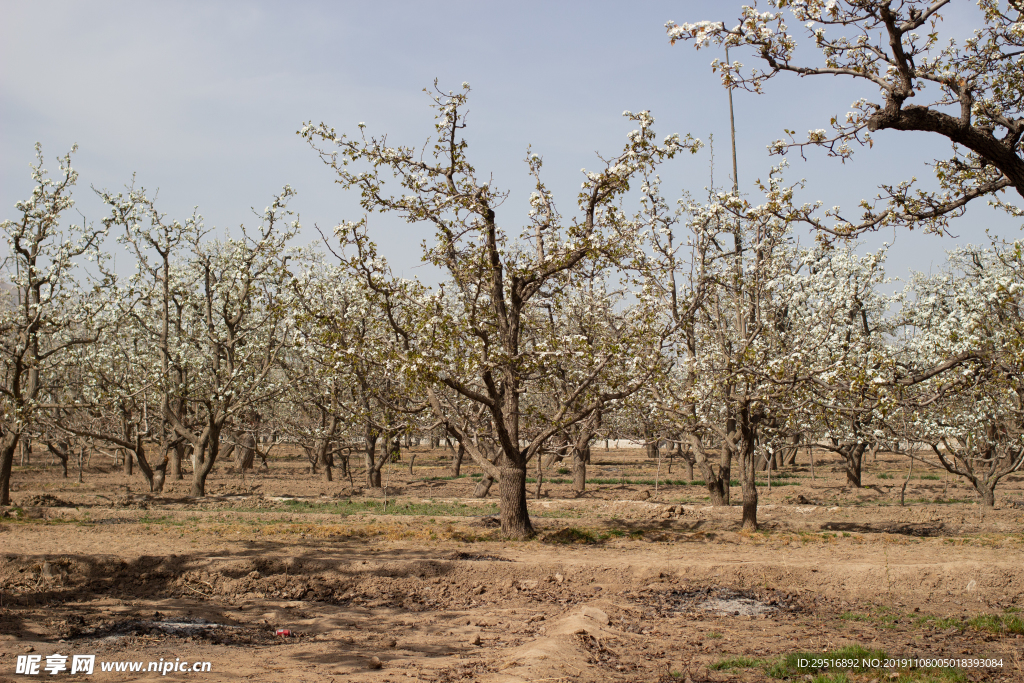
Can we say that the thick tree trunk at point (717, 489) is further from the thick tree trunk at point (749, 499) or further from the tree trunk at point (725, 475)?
the thick tree trunk at point (749, 499)

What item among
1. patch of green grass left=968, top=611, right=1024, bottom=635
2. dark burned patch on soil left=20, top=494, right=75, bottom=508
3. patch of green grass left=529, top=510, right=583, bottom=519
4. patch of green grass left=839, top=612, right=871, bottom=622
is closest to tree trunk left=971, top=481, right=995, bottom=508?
patch of green grass left=529, top=510, right=583, bottom=519

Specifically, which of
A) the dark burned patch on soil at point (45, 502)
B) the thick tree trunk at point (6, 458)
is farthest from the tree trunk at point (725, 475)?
the thick tree trunk at point (6, 458)

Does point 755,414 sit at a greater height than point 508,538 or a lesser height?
greater

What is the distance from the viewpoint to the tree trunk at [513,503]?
601 inches

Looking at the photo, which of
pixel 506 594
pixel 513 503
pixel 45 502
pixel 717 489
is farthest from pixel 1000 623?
pixel 45 502

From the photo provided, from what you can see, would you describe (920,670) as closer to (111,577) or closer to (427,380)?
(427,380)

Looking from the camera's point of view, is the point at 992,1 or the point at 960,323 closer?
the point at 992,1

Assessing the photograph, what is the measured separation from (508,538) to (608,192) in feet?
24.9

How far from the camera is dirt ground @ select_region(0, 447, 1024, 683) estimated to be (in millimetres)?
7523

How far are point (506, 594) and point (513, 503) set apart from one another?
423 cm

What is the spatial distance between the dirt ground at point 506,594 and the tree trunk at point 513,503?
0.53 meters

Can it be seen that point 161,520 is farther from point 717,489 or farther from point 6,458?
point 717,489

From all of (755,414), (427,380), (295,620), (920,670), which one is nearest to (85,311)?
(427,380)

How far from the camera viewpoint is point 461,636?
29.1 ft
